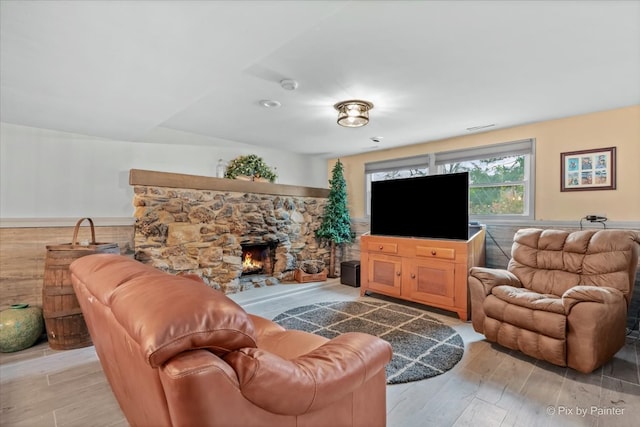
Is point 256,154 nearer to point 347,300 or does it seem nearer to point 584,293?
point 347,300

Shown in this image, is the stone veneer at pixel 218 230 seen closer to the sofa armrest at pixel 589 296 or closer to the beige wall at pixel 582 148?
the beige wall at pixel 582 148

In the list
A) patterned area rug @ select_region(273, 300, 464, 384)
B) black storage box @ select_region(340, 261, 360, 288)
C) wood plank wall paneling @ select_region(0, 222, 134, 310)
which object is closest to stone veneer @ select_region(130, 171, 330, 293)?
black storage box @ select_region(340, 261, 360, 288)

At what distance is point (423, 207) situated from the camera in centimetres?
375

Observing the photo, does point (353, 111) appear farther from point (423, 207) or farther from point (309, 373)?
point (309, 373)

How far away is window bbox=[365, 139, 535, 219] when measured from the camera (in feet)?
11.8

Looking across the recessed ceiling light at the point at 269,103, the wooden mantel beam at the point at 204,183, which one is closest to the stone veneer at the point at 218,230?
the wooden mantel beam at the point at 204,183

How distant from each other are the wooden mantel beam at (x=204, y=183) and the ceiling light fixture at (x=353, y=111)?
1.74 m

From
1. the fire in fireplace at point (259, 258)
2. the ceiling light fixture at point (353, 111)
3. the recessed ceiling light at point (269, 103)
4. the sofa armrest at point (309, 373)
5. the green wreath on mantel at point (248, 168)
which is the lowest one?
the fire in fireplace at point (259, 258)

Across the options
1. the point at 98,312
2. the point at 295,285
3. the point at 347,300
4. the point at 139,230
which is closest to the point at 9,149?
the point at 139,230

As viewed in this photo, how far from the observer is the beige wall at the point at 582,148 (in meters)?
2.91

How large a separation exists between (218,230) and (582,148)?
13.7 ft

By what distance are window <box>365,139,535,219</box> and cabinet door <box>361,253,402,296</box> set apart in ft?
4.13

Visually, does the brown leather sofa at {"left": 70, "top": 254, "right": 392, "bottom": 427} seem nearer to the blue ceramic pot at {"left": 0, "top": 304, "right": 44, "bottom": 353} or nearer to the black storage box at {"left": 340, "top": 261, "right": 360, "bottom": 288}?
the blue ceramic pot at {"left": 0, "top": 304, "right": 44, "bottom": 353}
